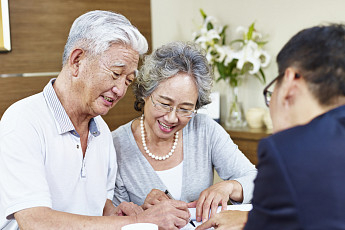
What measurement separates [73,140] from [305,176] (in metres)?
1.03


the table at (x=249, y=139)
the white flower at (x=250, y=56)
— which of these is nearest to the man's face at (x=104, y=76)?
the table at (x=249, y=139)

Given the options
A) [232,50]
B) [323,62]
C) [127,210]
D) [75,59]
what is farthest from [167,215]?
[232,50]

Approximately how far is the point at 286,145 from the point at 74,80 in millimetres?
995

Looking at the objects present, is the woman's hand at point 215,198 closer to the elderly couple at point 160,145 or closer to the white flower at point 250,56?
the elderly couple at point 160,145

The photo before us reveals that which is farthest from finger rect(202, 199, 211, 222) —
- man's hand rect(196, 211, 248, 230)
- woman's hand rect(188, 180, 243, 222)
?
man's hand rect(196, 211, 248, 230)

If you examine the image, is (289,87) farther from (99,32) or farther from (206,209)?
(206,209)

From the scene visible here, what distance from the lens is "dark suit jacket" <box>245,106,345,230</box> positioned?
0.80 meters

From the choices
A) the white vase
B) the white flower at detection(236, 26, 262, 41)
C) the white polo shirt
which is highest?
the white flower at detection(236, 26, 262, 41)

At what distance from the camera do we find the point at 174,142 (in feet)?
7.29

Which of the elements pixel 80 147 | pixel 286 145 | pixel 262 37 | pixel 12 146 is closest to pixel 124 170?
pixel 80 147

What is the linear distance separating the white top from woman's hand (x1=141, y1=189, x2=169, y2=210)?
0.20 meters

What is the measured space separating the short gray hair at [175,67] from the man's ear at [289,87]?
113cm

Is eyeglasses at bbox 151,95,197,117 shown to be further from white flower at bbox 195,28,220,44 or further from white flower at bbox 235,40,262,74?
white flower at bbox 195,28,220,44

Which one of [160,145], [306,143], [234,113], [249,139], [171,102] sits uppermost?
[306,143]
